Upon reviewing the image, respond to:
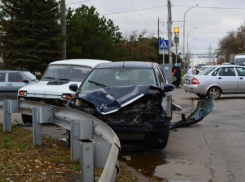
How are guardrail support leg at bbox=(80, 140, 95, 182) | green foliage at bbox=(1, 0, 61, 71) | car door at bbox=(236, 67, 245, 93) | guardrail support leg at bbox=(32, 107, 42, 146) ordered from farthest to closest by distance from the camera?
1. green foliage at bbox=(1, 0, 61, 71)
2. car door at bbox=(236, 67, 245, 93)
3. guardrail support leg at bbox=(32, 107, 42, 146)
4. guardrail support leg at bbox=(80, 140, 95, 182)

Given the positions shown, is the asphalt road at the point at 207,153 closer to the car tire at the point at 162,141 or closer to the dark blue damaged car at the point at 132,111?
the car tire at the point at 162,141

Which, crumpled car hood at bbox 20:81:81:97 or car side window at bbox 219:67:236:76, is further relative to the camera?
car side window at bbox 219:67:236:76

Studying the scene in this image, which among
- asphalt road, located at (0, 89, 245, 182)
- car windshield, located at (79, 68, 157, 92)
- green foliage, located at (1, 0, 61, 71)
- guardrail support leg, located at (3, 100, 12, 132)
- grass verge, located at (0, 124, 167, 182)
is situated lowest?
asphalt road, located at (0, 89, 245, 182)

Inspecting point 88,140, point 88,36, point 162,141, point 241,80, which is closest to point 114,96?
point 162,141

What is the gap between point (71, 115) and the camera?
23.9 feet

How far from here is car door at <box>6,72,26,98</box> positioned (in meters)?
18.7

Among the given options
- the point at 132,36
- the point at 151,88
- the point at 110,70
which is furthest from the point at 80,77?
the point at 132,36

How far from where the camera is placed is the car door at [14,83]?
18.7 m

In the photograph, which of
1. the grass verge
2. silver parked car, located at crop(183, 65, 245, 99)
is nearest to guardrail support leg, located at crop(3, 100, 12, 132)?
the grass verge

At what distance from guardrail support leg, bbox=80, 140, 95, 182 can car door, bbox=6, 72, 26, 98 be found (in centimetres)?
1429

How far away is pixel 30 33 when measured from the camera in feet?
100

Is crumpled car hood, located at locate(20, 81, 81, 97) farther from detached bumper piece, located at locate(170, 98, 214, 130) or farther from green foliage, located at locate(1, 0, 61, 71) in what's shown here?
green foliage, located at locate(1, 0, 61, 71)

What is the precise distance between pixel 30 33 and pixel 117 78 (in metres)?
22.3

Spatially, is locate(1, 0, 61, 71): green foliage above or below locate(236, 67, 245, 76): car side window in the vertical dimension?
above
